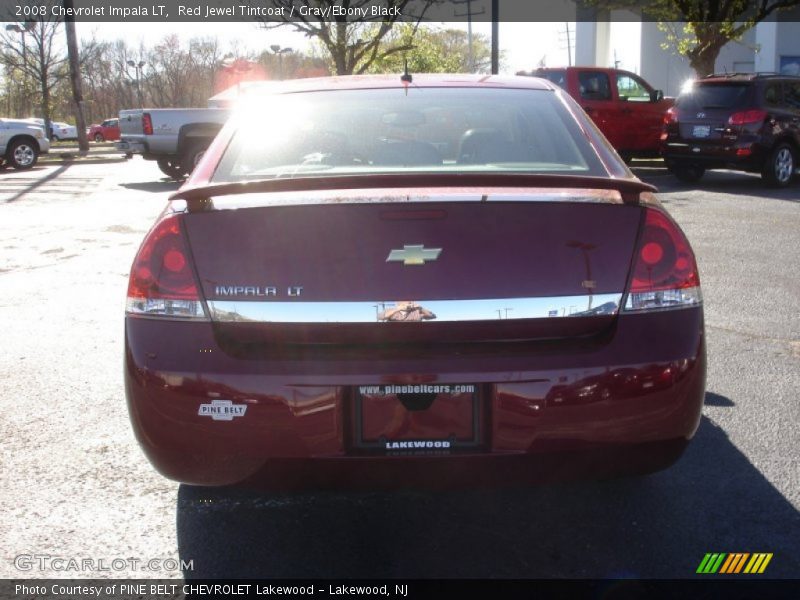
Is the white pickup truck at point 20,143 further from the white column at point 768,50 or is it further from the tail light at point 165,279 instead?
the white column at point 768,50

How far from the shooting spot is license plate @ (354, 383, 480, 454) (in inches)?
99.0

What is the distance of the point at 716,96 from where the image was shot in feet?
46.1

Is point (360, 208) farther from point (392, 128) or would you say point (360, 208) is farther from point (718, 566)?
point (718, 566)

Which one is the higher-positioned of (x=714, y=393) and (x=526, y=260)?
(x=526, y=260)

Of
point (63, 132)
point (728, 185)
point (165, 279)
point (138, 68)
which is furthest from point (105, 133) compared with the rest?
point (165, 279)

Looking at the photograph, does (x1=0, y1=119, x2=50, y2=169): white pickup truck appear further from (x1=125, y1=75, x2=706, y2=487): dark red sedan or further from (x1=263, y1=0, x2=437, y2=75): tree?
(x1=125, y1=75, x2=706, y2=487): dark red sedan

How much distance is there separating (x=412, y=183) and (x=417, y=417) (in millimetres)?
713

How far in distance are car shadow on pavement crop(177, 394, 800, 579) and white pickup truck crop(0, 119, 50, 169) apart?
20.0 metres

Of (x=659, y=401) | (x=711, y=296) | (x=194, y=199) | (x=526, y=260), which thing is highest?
(x=194, y=199)

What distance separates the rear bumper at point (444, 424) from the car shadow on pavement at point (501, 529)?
1.08 feet

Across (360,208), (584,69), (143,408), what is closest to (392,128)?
(360,208)

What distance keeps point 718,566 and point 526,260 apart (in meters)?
1.16

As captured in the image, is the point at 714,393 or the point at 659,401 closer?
the point at 659,401

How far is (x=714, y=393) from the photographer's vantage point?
4465 millimetres
